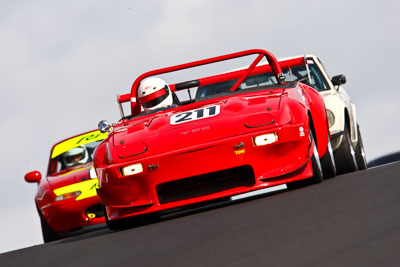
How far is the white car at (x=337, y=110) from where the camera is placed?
9203mm

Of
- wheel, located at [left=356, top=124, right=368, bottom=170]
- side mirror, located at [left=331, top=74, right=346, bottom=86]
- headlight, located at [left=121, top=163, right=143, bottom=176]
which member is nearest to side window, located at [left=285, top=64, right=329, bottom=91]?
side mirror, located at [left=331, top=74, right=346, bottom=86]

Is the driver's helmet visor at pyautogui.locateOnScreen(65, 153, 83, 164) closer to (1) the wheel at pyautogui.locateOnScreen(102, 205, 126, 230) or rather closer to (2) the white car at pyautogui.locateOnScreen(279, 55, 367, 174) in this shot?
(2) the white car at pyautogui.locateOnScreen(279, 55, 367, 174)

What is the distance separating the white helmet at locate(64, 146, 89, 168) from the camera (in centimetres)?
1188

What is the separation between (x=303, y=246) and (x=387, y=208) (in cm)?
96

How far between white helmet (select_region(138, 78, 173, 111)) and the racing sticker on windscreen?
1102 millimetres

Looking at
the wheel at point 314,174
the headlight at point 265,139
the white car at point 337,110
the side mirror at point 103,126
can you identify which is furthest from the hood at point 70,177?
the headlight at point 265,139

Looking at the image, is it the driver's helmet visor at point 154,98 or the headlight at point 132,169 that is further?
the driver's helmet visor at point 154,98

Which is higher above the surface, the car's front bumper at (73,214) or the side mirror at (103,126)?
the side mirror at (103,126)

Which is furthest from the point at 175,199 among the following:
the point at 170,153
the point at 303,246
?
the point at 303,246

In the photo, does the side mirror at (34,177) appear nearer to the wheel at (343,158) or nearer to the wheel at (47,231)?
the wheel at (47,231)

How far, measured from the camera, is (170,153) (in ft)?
21.8

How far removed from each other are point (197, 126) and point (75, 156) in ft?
17.3

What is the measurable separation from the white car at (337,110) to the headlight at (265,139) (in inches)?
98.1

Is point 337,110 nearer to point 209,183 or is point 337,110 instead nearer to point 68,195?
point 209,183
